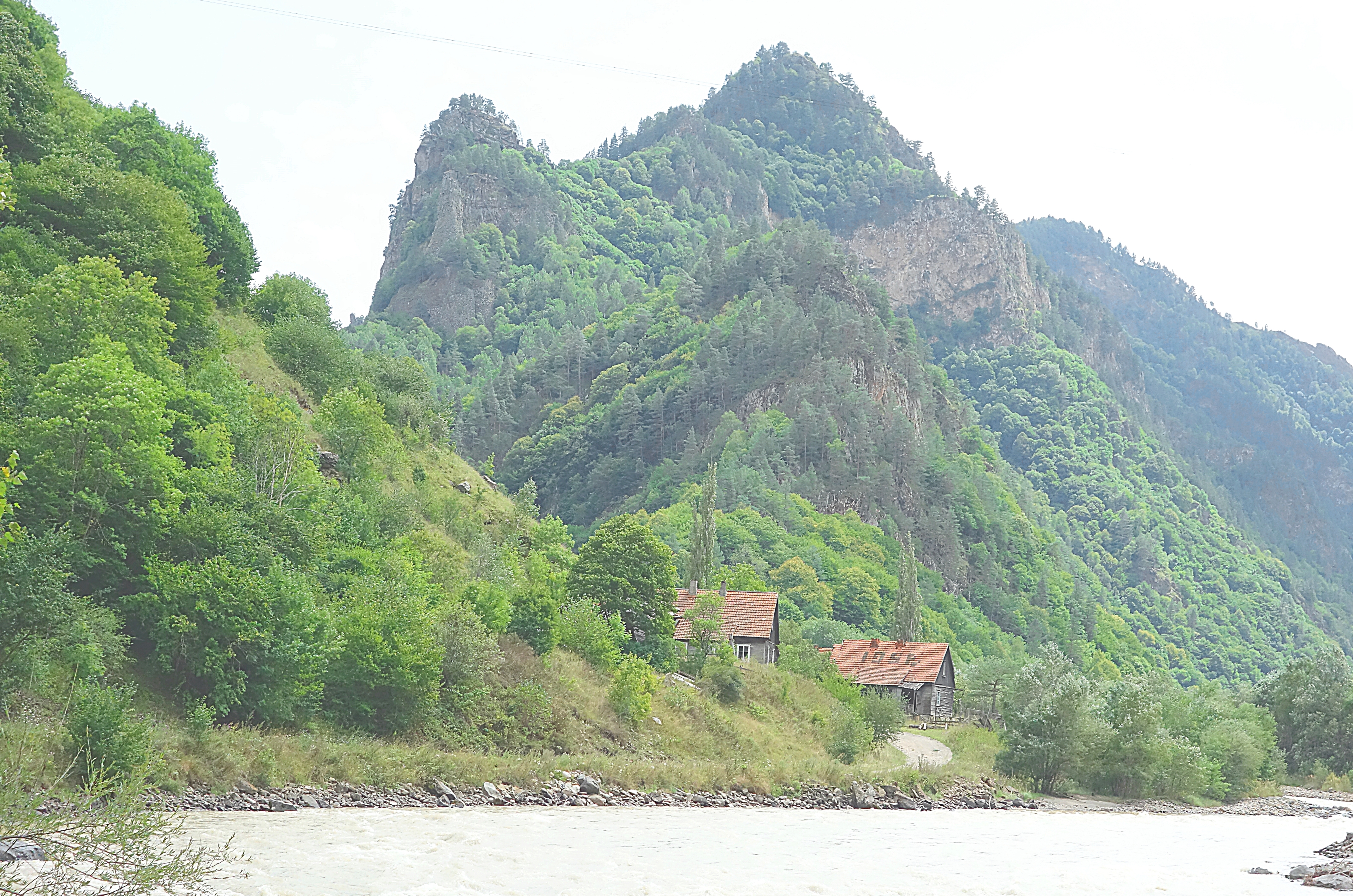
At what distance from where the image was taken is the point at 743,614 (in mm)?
73562

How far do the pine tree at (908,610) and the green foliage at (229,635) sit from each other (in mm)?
66175

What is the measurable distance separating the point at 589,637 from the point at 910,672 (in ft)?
140

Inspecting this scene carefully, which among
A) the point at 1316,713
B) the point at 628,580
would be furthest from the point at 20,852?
the point at 1316,713

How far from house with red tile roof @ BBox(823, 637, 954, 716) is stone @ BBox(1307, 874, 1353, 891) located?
5436cm

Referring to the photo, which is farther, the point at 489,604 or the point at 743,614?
the point at 743,614

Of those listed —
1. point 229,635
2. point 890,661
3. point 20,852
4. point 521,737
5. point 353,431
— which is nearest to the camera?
point 20,852

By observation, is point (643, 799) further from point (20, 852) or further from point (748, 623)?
point (748, 623)

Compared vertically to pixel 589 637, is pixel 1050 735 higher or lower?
lower

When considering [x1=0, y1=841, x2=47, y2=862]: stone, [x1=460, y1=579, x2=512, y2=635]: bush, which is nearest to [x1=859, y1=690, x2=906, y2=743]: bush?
[x1=460, y1=579, x2=512, y2=635]: bush

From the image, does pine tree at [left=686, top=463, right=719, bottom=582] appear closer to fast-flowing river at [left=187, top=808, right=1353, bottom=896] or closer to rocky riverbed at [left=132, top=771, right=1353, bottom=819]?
rocky riverbed at [left=132, top=771, right=1353, bottom=819]

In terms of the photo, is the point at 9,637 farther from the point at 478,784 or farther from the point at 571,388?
the point at 571,388

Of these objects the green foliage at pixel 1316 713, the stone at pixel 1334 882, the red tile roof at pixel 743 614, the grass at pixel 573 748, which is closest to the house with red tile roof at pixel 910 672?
the red tile roof at pixel 743 614

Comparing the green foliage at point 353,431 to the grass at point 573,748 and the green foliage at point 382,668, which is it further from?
the green foliage at point 382,668

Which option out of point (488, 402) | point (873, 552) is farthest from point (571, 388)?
point (873, 552)
